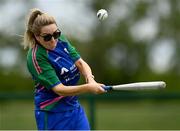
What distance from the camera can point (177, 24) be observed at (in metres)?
39.0

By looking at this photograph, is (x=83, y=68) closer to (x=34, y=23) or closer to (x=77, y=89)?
(x=77, y=89)

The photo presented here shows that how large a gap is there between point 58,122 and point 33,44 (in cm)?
81

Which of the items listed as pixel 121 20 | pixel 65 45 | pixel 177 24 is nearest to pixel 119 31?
pixel 121 20

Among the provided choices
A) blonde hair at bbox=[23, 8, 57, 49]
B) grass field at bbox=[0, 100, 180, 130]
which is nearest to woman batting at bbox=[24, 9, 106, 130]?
blonde hair at bbox=[23, 8, 57, 49]

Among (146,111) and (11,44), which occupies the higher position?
(11,44)

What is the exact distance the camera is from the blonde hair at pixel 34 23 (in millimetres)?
6531

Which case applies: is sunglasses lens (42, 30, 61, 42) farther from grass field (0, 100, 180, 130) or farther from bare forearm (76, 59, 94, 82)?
grass field (0, 100, 180, 130)

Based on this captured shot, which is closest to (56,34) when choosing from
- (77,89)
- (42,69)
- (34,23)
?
(34,23)

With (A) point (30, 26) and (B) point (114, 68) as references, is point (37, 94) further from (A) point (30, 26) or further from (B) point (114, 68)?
(B) point (114, 68)

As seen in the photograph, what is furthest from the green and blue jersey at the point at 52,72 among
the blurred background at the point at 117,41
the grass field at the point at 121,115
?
the blurred background at the point at 117,41

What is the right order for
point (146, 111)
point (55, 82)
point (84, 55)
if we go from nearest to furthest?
point (55, 82), point (146, 111), point (84, 55)

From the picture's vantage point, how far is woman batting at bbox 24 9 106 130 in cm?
654

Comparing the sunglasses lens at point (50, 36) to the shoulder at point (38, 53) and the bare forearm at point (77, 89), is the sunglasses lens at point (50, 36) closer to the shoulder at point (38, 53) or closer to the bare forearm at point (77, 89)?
the shoulder at point (38, 53)

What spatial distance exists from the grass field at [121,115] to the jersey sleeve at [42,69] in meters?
7.01
